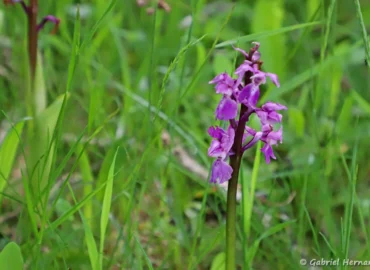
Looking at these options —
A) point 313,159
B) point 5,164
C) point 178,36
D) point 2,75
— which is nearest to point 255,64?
point 5,164

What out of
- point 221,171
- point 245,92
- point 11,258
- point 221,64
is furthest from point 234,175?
point 221,64

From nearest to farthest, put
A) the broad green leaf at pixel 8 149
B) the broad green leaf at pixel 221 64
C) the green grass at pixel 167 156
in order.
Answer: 1. the green grass at pixel 167 156
2. the broad green leaf at pixel 8 149
3. the broad green leaf at pixel 221 64

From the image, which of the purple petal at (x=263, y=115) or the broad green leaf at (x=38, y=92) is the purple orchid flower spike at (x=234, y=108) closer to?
the purple petal at (x=263, y=115)

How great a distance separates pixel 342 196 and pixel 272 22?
0.77m

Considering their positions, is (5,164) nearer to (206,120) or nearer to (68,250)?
(68,250)

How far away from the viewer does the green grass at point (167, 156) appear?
1.12 metres

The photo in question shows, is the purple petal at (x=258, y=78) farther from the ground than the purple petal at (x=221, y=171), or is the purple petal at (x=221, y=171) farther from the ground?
the purple petal at (x=258, y=78)

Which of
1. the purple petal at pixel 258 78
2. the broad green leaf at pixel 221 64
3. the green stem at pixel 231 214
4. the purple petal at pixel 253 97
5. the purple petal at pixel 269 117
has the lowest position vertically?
the green stem at pixel 231 214

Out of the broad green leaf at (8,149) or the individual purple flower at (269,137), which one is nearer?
the individual purple flower at (269,137)

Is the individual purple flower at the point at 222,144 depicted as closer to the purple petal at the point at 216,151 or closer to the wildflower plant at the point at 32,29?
the purple petal at the point at 216,151

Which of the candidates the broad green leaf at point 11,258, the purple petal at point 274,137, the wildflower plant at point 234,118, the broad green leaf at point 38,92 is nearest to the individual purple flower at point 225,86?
the wildflower plant at point 234,118

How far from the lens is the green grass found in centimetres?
112

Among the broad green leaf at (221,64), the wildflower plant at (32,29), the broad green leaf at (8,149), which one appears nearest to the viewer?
the broad green leaf at (8,149)

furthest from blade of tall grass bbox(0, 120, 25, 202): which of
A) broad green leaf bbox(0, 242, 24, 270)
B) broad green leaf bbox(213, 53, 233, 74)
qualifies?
broad green leaf bbox(213, 53, 233, 74)
